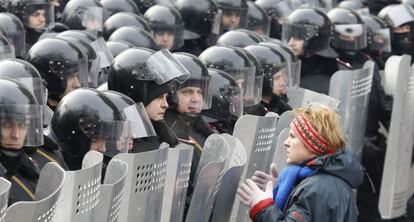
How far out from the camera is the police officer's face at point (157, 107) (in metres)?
7.35

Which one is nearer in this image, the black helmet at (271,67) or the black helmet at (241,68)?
the black helmet at (241,68)

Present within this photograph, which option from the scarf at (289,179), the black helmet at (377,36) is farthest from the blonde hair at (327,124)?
the black helmet at (377,36)

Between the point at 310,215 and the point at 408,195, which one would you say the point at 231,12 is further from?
the point at 310,215

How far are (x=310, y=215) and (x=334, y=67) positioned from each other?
5791 millimetres

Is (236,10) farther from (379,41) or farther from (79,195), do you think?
(79,195)

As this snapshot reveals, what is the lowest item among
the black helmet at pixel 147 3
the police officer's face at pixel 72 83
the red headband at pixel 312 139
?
the black helmet at pixel 147 3

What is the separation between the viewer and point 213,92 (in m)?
8.16

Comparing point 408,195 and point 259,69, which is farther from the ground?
point 259,69

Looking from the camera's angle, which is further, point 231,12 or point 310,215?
point 231,12

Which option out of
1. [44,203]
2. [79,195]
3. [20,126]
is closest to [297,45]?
[20,126]

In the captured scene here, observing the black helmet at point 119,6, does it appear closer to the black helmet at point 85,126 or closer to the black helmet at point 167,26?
the black helmet at point 167,26

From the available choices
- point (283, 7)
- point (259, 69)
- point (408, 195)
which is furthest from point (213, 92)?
point (283, 7)

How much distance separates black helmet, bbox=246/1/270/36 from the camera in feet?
40.3

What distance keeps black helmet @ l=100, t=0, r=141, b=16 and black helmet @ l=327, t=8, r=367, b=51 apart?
1.80m
